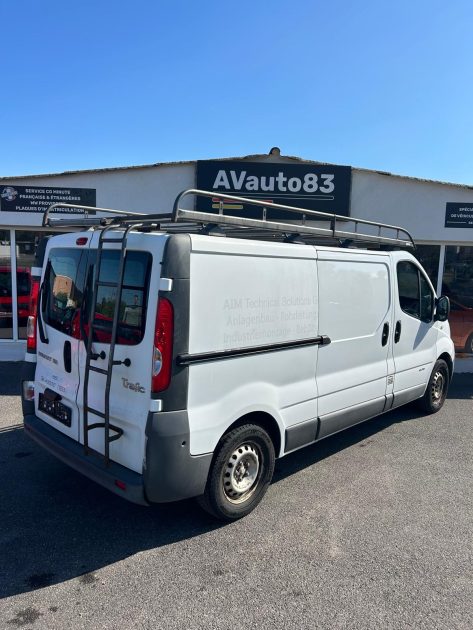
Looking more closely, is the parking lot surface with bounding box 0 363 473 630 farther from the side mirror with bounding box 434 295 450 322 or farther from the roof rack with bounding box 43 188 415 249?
the roof rack with bounding box 43 188 415 249

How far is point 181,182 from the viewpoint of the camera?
844 centimetres

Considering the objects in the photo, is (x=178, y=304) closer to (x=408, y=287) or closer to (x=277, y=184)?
(x=408, y=287)

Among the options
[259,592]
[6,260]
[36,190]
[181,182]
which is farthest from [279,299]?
[6,260]

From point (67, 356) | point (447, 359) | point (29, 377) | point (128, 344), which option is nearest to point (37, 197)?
point (29, 377)

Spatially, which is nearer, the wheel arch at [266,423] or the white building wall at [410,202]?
the wheel arch at [266,423]

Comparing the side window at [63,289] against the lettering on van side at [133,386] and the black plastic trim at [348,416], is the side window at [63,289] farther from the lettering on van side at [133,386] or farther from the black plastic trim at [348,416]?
the black plastic trim at [348,416]

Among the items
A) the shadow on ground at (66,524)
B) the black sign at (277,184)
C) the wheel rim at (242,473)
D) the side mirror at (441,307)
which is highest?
the black sign at (277,184)

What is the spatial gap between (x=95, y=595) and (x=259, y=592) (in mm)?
964

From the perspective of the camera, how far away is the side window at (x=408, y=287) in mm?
5191

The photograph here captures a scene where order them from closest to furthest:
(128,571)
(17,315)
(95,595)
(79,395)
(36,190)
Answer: (95,595)
(128,571)
(79,395)
(36,190)
(17,315)

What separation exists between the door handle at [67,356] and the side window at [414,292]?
3.50 meters

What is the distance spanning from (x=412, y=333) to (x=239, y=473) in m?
2.93

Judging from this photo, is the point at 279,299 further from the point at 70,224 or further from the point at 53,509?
the point at 53,509

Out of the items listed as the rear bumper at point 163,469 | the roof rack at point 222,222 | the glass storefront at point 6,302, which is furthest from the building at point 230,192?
the rear bumper at point 163,469
